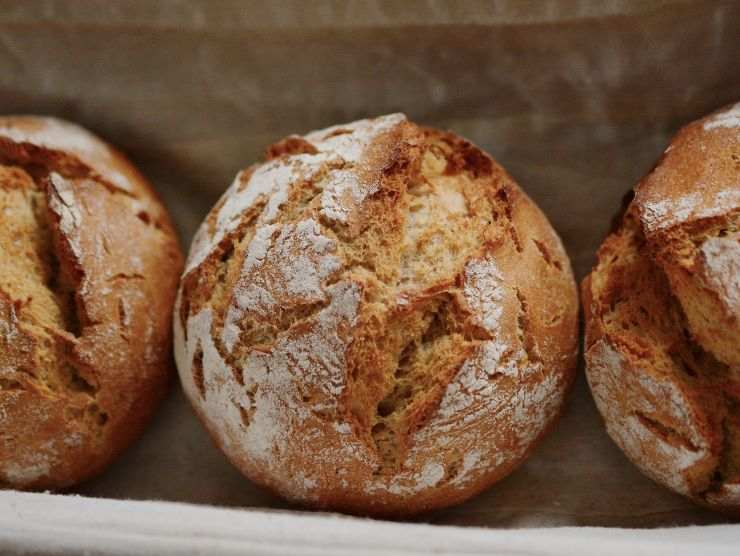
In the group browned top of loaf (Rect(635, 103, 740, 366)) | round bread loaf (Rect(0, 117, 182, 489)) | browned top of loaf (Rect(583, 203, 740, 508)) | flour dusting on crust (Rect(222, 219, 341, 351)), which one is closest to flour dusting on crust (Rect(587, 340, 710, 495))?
browned top of loaf (Rect(583, 203, 740, 508))

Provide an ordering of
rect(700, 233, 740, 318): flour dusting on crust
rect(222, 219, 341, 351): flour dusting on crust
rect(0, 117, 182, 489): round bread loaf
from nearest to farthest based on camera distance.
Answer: rect(700, 233, 740, 318): flour dusting on crust < rect(222, 219, 341, 351): flour dusting on crust < rect(0, 117, 182, 489): round bread loaf

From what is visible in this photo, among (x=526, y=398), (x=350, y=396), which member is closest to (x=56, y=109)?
(x=350, y=396)

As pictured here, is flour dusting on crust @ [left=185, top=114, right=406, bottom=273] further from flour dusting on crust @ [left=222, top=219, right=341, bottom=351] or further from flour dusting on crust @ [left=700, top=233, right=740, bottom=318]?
flour dusting on crust @ [left=700, top=233, right=740, bottom=318]

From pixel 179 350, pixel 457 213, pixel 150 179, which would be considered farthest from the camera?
pixel 150 179

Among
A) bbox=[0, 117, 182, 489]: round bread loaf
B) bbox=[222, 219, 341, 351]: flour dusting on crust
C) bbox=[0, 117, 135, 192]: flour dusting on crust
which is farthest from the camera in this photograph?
bbox=[0, 117, 135, 192]: flour dusting on crust

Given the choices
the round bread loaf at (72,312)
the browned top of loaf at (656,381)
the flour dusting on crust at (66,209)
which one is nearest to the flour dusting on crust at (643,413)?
the browned top of loaf at (656,381)

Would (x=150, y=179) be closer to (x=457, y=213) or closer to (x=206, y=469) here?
(x=206, y=469)

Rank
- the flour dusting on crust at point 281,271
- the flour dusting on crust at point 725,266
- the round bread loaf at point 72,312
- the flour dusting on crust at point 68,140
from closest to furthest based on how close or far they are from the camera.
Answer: the flour dusting on crust at point 725,266
the flour dusting on crust at point 281,271
the round bread loaf at point 72,312
the flour dusting on crust at point 68,140

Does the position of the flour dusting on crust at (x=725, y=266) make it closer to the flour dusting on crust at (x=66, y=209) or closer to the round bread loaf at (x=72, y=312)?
the round bread loaf at (x=72, y=312)
